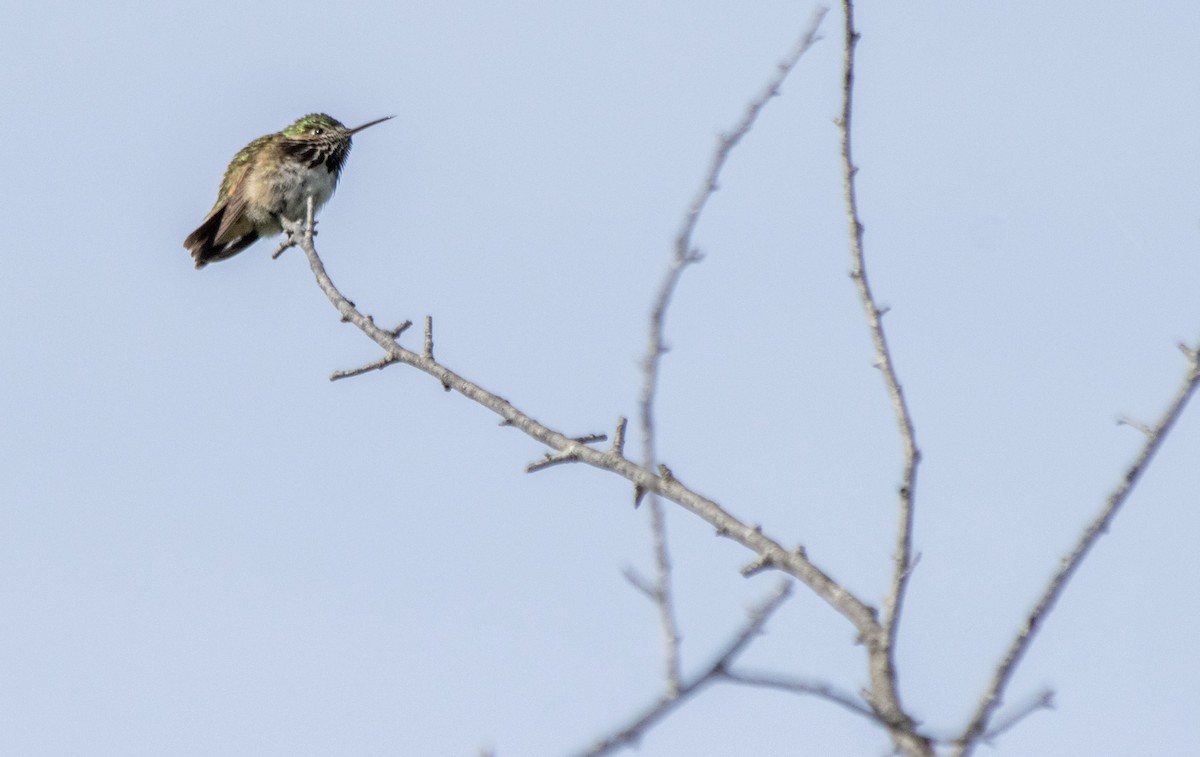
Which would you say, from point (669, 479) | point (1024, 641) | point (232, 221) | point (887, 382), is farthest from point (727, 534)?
point (232, 221)

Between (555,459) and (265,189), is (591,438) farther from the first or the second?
(265,189)

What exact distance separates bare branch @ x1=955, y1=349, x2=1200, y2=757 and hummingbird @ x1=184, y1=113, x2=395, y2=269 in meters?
11.4

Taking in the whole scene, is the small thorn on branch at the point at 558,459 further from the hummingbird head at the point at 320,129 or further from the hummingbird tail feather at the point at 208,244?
the hummingbird head at the point at 320,129

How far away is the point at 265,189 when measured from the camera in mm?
14594

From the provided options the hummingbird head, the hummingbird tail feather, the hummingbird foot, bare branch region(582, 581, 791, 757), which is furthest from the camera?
the hummingbird head

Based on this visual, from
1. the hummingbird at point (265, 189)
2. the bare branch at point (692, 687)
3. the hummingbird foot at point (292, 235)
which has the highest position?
the hummingbird at point (265, 189)

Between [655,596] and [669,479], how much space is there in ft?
5.38

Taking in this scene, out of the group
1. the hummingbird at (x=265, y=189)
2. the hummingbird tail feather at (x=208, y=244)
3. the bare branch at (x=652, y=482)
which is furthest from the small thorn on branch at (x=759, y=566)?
the hummingbird tail feather at (x=208, y=244)

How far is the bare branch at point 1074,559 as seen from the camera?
3.11 m

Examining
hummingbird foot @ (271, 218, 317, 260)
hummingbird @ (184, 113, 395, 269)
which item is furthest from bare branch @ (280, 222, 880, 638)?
hummingbird @ (184, 113, 395, 269)

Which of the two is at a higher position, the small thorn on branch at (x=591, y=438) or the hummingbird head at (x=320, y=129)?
the hummingbird head at (x=320, y=129)

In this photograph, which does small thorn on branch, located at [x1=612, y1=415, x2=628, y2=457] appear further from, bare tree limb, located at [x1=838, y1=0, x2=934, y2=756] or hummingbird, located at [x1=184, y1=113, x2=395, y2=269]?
hummingbird, located at [x1=184, y1=113, x2=395, y2=269]

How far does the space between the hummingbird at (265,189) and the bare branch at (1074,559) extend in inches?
451

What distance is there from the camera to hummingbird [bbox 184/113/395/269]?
1450 cm
